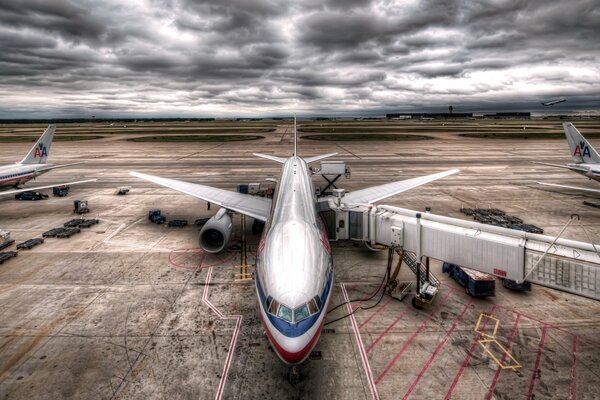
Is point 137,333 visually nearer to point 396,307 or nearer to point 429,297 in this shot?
point 396,307

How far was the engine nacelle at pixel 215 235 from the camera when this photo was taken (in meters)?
20.4

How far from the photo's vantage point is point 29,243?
22.7 metres

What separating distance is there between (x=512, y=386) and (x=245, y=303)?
11.2m

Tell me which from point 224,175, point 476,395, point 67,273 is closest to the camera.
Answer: point 476,395

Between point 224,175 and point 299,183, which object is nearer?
point 299,183

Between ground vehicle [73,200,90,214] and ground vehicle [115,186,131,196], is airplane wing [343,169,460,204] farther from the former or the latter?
ground vehicle [115,186,131,196]

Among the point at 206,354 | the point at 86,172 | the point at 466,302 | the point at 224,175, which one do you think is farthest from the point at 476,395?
the point at 86,172

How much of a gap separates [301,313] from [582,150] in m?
39.4

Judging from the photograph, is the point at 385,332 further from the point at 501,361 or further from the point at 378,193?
the point at 378,193

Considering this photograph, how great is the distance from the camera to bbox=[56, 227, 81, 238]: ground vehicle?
80.7 ft

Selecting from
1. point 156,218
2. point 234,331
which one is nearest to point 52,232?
point 156,218

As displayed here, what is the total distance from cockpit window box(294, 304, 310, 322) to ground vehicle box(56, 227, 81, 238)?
23.3 metres

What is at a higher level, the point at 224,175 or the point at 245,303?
the point at 224,175

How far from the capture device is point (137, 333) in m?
13.7
